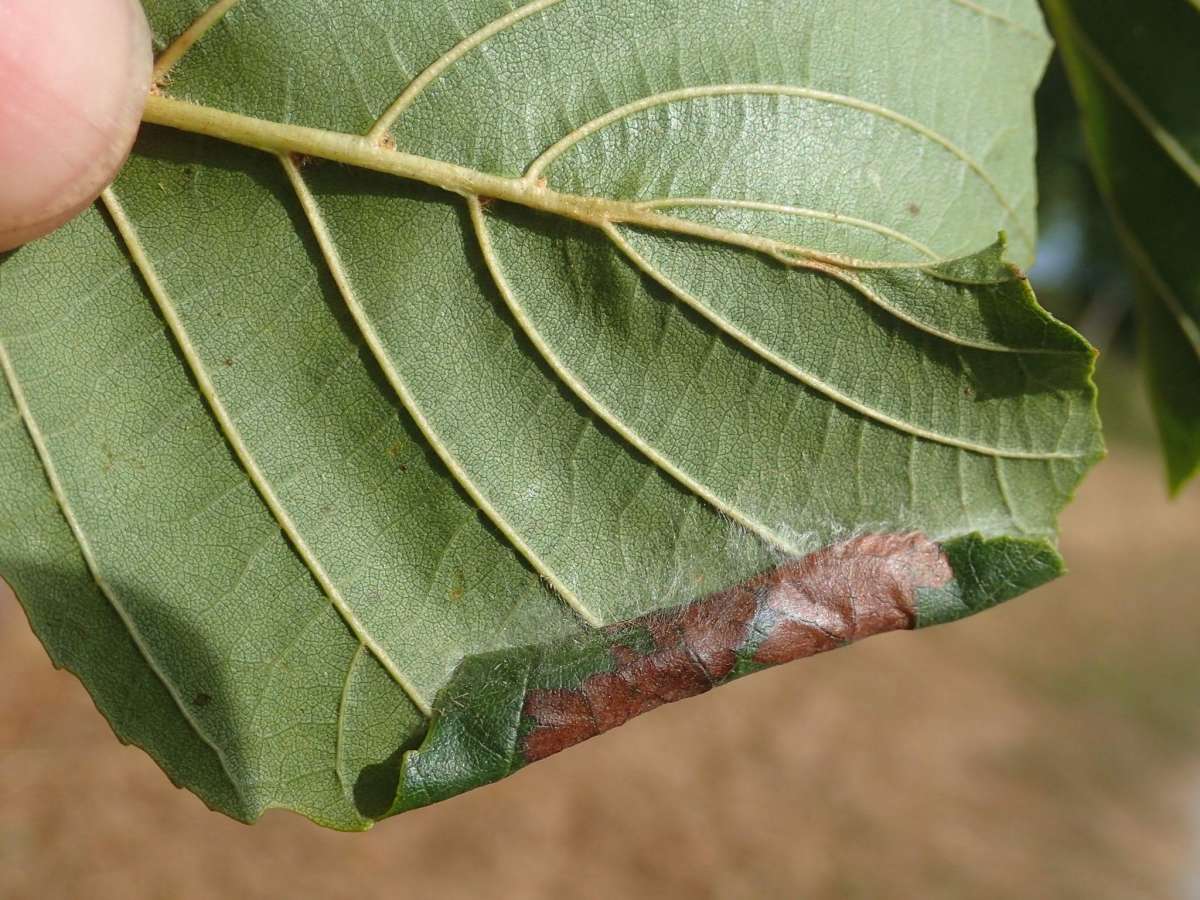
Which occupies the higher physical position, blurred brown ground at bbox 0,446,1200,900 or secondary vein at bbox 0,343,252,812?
secondary vein at bbox 0,343,252,812

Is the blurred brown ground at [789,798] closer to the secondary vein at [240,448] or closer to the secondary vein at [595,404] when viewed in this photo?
the secondary vein at [240,448]

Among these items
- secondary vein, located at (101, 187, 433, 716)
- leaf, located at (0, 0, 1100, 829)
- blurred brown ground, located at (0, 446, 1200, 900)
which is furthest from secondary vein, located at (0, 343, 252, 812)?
blurred brown ground, located at (0, 446, 1200, 900)

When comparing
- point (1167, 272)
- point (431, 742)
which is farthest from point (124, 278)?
point (1167, 272)

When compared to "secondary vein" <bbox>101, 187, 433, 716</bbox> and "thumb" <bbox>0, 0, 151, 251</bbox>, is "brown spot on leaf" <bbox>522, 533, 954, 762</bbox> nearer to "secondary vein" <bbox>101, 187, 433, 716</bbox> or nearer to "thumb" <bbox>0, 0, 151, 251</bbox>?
"secondary vein" <bbox>101, 187, 433, 716</bbox>

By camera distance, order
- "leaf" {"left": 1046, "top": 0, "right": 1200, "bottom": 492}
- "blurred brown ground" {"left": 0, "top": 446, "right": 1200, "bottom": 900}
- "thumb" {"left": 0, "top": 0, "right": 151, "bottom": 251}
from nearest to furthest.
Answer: "thumb" {"left": 0, "top": 0, "right": 151, "bottom": 251}
"leaf" {"left": 1046, "top": 0, "right": 1200, "bottom": 492}
"blurred brown ground" {"left": 0, "top": 446, "right": 1200, "bottom": 900}

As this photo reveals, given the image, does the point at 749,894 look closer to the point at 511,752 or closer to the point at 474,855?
the point at 474,855

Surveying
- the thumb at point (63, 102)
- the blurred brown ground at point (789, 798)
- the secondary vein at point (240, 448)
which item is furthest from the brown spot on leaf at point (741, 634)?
the blurred brown ground at point (789, 798)

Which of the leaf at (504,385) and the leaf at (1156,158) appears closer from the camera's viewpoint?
the leaf at (504,385)
